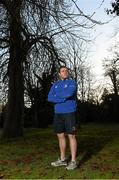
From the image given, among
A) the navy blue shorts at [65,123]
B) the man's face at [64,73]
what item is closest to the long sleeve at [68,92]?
the man's face at [64,73]

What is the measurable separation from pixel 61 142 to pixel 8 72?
48.7 ft

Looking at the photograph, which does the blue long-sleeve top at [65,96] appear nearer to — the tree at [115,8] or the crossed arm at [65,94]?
the crossed arm at [65,94]

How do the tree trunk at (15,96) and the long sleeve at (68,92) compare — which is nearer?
the long sleeve at (68,92)

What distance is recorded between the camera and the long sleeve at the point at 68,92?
10281 mm

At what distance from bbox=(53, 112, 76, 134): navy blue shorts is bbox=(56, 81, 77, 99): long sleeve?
41 centimetres

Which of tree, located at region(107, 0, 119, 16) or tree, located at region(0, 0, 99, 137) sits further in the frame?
tree, located at region(107, 0, 119, 16)

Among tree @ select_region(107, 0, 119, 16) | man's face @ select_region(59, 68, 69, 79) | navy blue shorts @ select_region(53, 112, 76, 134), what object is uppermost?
tree @ select_region(107, 0, 119, 16)

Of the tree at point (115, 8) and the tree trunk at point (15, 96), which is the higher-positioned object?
the tree at point (115, 8)

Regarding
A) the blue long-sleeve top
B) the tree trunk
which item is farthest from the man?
the tree trunk

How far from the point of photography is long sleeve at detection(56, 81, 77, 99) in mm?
10281

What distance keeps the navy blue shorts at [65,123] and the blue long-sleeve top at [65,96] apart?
0.36 ft

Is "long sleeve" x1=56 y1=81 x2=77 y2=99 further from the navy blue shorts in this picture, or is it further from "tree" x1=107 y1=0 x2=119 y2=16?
"tree" x1=107 y1=0 x2=119 y2=16

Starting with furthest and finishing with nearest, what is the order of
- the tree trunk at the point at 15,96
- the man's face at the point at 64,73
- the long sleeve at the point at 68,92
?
1. the tree trunk at the point at 15,96
2. the man's face at the point at 64,73
3. the long sleeve at the point at 68,92

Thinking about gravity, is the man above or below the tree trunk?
below
